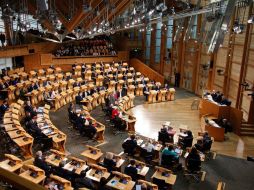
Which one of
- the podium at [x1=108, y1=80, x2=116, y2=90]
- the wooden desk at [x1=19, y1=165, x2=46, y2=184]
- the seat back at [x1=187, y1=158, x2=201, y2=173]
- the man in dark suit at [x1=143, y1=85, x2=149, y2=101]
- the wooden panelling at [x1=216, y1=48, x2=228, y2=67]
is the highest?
the wooden panelling at [x1=216, y1=48, x2=228, y2=67]

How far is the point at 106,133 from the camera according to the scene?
13055mm

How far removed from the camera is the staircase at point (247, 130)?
14.1 meters

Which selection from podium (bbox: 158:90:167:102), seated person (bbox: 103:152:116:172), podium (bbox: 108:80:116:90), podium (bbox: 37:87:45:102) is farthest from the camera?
podium (bbox: 108:80:116:90)

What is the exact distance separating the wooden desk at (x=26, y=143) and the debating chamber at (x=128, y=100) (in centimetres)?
4

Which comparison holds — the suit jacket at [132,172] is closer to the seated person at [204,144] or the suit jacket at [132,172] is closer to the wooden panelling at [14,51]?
the seated person at [204,144]

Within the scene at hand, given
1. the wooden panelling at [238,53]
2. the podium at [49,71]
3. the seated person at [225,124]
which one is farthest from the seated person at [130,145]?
the podium at [49,71]

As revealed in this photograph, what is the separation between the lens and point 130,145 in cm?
1059

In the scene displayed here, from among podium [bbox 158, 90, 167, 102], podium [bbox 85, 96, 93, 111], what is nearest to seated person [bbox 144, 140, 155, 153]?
podium [bbox 85, 96, 93, 111]

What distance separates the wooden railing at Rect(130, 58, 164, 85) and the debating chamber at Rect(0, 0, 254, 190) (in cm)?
Answer: 13

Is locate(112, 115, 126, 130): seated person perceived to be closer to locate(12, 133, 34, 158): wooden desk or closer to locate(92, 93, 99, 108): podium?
locate(92, 93, 99, 108): podium

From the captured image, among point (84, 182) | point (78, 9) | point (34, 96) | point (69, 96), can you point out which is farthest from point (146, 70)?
point (84, 182)

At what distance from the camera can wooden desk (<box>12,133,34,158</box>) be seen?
9867 mm

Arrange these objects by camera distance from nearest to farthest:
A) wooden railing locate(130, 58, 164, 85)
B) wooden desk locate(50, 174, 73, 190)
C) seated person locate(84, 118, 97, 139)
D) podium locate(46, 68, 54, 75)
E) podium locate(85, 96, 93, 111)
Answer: wooden desk locate(50, 174, 73, 190) < seated person locate(84, 118, 97, 139) < podium locate(85, 96, 93, 111) < podium locate(46, 68, 54, 75) < wooden railing locate(130, 58, 164, 85)

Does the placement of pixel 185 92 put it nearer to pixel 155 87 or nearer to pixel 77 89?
pixel 155 87
